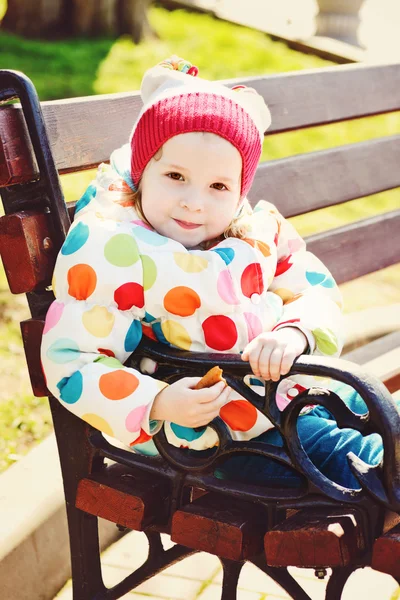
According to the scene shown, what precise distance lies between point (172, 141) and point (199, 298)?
1.12 feet

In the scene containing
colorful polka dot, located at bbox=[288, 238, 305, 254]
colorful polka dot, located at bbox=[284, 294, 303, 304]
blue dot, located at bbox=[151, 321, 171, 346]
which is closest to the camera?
blue dot, located at bbox=[151, 321, 171, 346]

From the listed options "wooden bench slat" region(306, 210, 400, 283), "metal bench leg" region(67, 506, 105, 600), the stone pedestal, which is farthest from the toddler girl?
the stone pedestal

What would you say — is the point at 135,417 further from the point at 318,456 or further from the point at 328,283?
the point at 328,283

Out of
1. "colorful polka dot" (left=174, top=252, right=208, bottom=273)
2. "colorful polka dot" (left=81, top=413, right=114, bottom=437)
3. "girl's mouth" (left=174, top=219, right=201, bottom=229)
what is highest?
"girl's mouth" (left=174, top=219, right=201, bottom=229)

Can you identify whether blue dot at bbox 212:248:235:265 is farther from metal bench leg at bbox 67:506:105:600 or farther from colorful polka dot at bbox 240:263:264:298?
metal bench leg at bbox 67:506:105:600

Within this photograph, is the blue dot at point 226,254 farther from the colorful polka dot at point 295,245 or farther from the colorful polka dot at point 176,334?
the colorful polka dot at point 295,245

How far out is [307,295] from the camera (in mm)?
2123

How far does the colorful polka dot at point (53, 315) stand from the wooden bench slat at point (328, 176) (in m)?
1.02

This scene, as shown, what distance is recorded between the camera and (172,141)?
6.23 ft

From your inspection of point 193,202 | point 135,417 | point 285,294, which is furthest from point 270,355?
point 285,294

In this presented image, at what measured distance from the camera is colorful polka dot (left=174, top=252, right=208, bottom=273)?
6.15 feet

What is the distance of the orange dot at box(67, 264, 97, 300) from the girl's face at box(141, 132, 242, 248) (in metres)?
0.23

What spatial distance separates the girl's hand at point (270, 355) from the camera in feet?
5.54

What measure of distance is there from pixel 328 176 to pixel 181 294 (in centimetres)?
135
